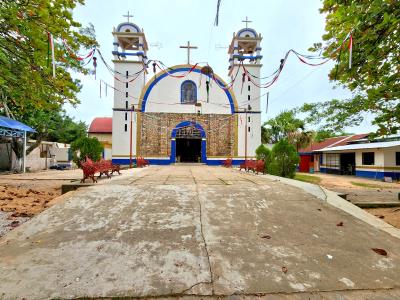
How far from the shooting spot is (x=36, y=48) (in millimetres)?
4551

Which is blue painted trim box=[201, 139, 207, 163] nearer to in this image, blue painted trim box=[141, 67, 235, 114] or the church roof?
blue painted trim box=[141, 67, 235, 114]

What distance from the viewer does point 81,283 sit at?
215 cm

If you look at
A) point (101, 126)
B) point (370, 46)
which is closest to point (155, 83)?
point (101, 126)

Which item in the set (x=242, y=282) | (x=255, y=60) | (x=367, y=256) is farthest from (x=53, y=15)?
(x=255, y=60)

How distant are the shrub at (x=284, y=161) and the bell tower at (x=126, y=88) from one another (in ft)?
43.7

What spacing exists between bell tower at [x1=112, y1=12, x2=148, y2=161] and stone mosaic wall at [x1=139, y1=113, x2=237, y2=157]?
109 cm

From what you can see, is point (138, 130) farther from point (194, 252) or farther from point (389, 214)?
point (194, 252)

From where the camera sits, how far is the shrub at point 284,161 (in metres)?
10.6

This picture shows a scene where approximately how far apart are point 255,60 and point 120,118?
1433 cm

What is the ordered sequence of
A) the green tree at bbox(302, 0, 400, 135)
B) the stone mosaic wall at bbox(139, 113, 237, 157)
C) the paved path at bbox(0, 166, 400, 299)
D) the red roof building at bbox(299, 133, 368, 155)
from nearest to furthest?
the paved path at bbox(0, 166, 400, 299) < the green tree at bbox(302, 0, 400, 135) < the stone mosaic wall at bbox(139, 113, 237, 157) < the red roof building at bbox(299, 133, 368, 155)

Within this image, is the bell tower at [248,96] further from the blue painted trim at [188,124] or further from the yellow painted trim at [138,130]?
the yellow painted trim at [138,130]

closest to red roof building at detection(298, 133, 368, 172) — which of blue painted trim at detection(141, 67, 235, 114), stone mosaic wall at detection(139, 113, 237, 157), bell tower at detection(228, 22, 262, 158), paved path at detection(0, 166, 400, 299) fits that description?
bell tower at detection(228, 22, 262, 158)

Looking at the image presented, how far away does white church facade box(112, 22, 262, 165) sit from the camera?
66.1 ft

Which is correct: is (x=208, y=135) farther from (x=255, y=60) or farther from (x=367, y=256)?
(x=367, y=256)
